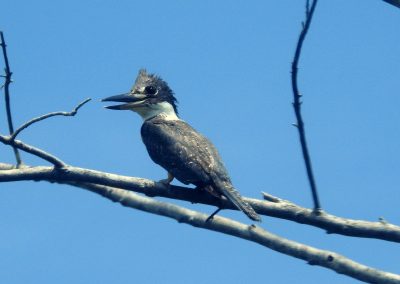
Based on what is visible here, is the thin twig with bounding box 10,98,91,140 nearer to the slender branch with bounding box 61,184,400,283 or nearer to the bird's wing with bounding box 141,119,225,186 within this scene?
the slender branch with bounding box 61,184,400,283

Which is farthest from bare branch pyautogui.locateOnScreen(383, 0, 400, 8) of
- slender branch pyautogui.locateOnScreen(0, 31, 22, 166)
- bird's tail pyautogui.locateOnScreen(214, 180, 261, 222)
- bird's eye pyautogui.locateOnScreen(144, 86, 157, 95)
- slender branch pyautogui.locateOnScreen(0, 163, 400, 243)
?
bird's eye pyautogui.locateOnScreen(144, 86, 157, 95)

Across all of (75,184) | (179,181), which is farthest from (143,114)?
(75,184)

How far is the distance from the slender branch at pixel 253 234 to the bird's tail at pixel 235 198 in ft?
0.34

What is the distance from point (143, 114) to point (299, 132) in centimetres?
390

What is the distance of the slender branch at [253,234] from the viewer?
455 cm

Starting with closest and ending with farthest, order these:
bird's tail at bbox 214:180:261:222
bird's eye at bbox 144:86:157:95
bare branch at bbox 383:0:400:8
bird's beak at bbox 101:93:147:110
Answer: bare branch at bbox 383:0:400:8 → bird's tail at bbox 214:180:261:222 → bird's beak at bbox 101:93:147:110 → bird's eye at bbox 144:86:157:95

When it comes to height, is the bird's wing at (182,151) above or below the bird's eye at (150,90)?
below

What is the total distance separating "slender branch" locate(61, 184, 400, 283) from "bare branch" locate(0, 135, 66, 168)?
71 cm

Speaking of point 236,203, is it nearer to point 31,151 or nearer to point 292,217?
point 292,217

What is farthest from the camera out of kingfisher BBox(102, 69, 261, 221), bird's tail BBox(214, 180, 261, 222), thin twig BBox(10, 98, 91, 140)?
kingfisher BBox(102, 69, 261, 221)

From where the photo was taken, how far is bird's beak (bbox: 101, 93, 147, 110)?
785cm

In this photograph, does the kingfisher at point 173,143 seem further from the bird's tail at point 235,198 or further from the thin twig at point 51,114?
the thin twig at point 51,114

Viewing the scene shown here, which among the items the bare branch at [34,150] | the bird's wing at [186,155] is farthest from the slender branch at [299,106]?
the bare branch at [34,150]

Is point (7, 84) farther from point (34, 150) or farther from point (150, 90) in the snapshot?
point (150, 90)
